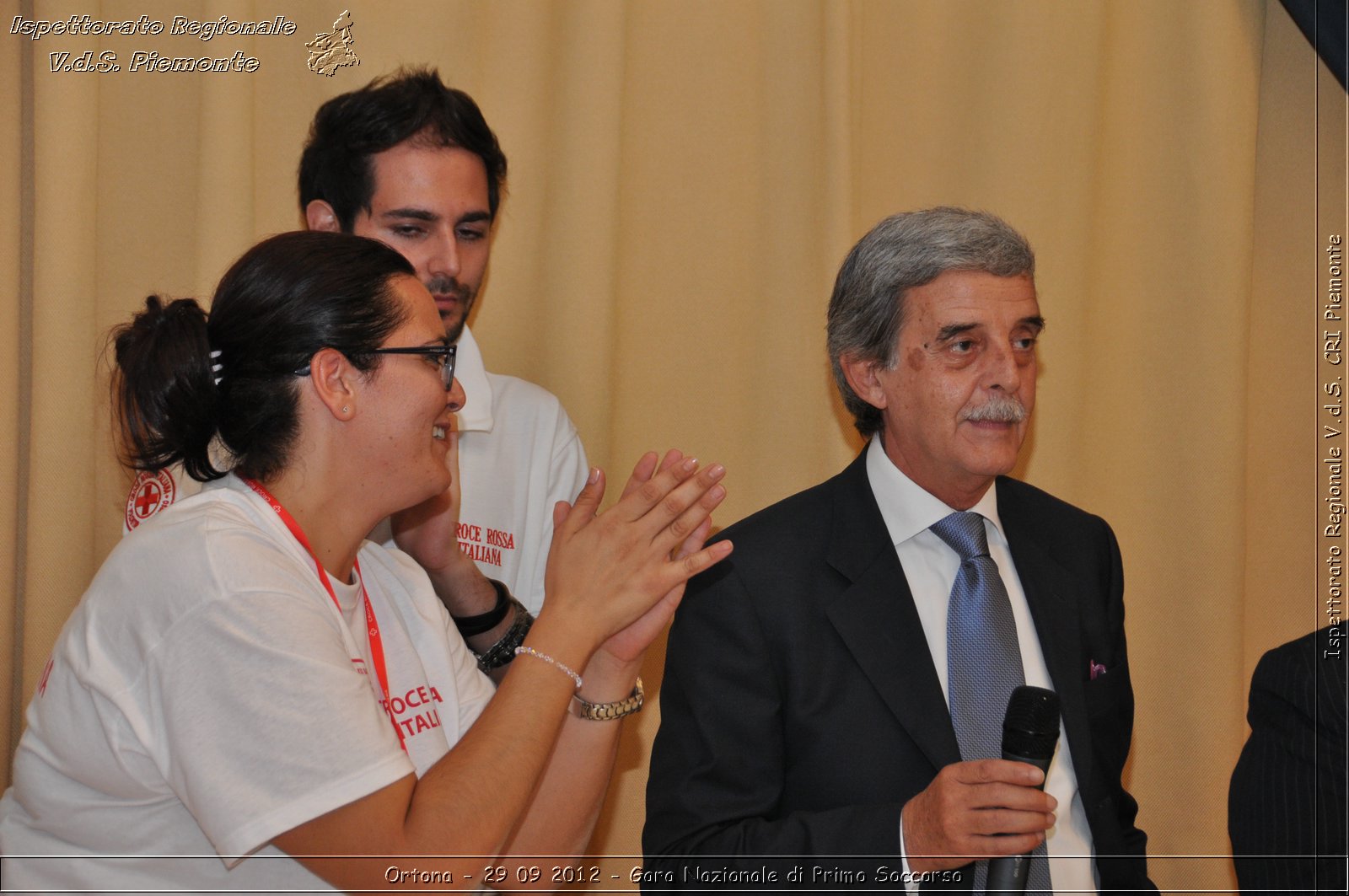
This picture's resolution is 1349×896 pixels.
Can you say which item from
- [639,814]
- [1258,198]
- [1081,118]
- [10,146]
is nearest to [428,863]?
[639,814]

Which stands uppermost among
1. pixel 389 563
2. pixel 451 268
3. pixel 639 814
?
pixel 451 268

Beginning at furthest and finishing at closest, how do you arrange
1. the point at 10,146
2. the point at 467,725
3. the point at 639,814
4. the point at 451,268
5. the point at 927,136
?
the point at 927,136 < the point at 639,814 < the point at 10,146 < the point at 451,268 < the point at 467,725

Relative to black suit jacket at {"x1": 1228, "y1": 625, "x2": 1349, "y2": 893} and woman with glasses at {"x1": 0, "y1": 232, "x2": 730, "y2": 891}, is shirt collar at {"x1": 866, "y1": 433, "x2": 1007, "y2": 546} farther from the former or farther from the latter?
black suit jacket at {"x1": 1228, "y1": 625, "x2": 1349, "y2": 893}

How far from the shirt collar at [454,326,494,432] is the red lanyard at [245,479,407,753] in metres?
0.64

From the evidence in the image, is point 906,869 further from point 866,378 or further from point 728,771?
point 866,378

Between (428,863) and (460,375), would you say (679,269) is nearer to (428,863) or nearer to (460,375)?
(460,375)

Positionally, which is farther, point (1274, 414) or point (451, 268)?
point (1274, 414)

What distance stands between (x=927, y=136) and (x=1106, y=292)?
644mm

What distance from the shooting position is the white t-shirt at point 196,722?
1365mm

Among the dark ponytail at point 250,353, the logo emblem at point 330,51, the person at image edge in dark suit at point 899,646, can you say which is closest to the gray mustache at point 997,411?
the person at image edge in dark suit at point 899,646

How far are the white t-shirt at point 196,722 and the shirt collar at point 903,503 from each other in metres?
1.01

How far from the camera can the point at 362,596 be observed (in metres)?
1.80

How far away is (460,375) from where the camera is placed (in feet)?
8.21

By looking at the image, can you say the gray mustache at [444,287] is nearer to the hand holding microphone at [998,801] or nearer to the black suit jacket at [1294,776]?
the hand holding microphone at [998,801]
